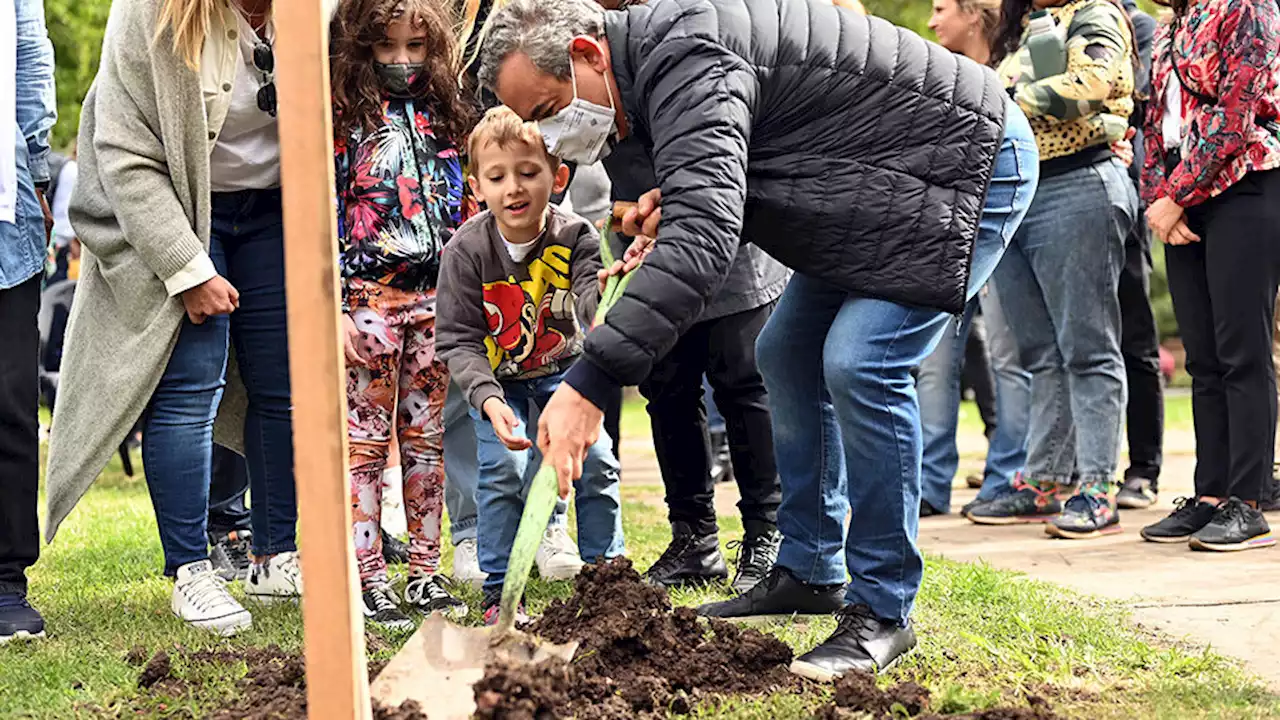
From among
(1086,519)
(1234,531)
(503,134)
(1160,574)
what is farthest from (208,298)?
(1234,531)

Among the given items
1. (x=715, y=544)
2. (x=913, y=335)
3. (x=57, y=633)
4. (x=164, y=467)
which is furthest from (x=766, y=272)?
(x=57, y=633)

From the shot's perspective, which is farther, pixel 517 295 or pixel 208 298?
pixel 517 295

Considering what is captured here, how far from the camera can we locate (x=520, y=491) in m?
4.29

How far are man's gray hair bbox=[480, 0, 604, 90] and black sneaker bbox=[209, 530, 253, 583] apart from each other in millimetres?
2555

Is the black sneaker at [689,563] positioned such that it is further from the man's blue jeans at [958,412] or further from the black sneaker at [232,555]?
the man's blue jeans at [958,412]

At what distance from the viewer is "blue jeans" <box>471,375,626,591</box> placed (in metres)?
4.27

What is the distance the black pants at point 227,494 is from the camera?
220 inches

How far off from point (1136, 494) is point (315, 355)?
4.95m

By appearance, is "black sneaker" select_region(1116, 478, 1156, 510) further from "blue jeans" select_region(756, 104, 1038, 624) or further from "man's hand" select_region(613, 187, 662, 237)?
"man's hand" select_region(613, 187, 662, 237)

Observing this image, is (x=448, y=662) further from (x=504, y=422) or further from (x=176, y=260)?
(x=176, y=260)

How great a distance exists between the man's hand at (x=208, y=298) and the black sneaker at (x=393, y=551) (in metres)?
1.57

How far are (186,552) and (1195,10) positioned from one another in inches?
157

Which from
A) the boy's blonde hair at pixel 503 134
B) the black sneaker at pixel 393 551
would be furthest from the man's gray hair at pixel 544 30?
the black sneaker at pixel 393 551

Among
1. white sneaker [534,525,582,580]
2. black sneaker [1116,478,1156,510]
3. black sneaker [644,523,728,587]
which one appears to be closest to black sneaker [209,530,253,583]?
white sneaker [534,525,582,580]
